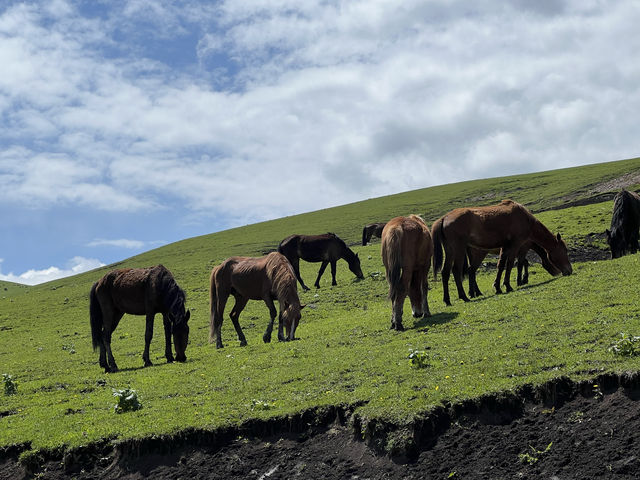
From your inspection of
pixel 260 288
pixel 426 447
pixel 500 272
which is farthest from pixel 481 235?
pixel 426 447

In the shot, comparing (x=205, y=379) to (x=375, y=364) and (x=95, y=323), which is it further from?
(x=95, y=323)

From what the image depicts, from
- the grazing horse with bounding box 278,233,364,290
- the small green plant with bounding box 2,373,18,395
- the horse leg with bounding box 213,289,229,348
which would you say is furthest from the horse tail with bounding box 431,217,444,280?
the grazing horse with bounding box 278,233,364,290

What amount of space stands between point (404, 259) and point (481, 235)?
3712mm

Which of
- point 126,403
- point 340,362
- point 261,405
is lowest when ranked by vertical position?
point 261,405

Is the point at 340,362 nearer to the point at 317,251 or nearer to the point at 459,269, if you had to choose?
the point at 459,269

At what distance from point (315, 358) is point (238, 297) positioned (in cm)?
604

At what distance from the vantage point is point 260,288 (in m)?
18.1

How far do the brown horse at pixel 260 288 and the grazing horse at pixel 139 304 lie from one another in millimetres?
1931

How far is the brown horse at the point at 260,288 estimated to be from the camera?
671 inches

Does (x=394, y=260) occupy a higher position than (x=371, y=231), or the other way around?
(x=371, y=231)

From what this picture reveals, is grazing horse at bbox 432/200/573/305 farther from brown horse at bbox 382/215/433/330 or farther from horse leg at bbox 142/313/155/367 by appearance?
horse leg at bbox 142/313/155/367

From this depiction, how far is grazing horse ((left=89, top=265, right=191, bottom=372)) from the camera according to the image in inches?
641

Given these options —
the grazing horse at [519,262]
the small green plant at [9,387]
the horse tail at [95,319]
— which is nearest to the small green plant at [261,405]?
the small green plant at [9,387]

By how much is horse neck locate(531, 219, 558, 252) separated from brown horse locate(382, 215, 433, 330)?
478 cm
